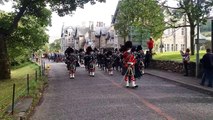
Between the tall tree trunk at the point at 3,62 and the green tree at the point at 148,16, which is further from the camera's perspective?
the green tree at the point at 148,16

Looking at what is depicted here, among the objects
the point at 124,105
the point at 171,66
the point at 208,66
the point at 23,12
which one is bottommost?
the point at 124,105

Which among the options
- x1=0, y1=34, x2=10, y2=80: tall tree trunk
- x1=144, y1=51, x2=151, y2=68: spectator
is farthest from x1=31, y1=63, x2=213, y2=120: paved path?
x1=0, y1=34, x2=10, y2=80: tall tree trunk

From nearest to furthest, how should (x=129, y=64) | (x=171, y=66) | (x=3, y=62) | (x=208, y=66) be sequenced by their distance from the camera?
(x=129, y=64) < (x=208, y=66) < (x=171, y=66) < (x=3, y=62)

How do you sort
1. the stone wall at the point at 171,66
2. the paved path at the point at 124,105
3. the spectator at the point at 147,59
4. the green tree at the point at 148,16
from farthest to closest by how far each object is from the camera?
the green tree at the point at 148,16 < the spectator at the point at 147,59 < the stone wall at the point at 171,66 < the paved path at the point at 124,105

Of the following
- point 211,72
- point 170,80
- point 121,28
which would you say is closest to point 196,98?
point 211,72

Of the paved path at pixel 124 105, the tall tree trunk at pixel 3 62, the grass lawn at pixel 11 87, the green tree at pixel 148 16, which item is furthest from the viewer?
the green tree at pixel 148 16

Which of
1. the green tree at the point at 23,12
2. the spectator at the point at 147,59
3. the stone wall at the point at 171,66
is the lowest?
the stone wall at the point at 171,66

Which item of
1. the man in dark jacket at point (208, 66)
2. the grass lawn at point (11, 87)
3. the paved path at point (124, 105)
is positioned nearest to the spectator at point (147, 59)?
the grass lawn at point (11, 87)

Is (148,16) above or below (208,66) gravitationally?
above

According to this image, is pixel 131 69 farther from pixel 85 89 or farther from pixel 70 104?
pixel 70 104

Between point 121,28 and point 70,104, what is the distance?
1857 inches

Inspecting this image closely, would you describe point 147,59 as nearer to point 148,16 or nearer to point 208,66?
point 148,16

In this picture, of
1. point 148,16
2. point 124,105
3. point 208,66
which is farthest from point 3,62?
point 124,105

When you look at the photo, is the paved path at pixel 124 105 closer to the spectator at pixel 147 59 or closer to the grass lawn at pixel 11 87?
the grass lawn at pixel 11 87
